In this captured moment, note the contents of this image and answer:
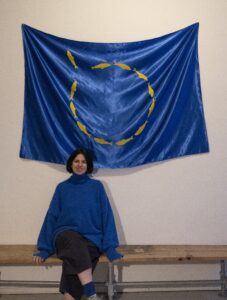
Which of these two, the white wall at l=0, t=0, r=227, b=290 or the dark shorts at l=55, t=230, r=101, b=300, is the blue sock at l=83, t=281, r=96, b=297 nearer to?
the dark shorts at l=55, t=230, r=101, b=300

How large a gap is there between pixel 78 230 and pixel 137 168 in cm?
61

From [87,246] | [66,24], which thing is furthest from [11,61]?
[87,246]

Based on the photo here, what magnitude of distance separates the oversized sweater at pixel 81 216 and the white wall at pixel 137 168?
20 cm

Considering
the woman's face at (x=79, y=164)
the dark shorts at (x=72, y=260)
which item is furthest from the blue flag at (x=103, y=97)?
the dark shorts at (x=72, y=260)

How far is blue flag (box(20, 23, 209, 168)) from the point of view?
2146 mm

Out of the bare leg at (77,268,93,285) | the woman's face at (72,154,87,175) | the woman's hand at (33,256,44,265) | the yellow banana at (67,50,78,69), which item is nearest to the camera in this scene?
the bare leg at (77,268,93,285)

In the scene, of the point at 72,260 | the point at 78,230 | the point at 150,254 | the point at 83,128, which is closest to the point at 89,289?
the point at 72,260

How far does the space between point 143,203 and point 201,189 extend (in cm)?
→ 43

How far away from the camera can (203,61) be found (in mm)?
2254

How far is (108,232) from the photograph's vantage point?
6.54ft

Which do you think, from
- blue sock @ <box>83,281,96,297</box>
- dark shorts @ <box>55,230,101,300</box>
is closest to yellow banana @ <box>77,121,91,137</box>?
dark shorts @ <box>55,230,101,300</box>

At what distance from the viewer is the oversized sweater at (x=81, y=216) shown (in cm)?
195

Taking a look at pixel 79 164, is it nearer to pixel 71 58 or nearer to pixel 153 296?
pixel 71 58

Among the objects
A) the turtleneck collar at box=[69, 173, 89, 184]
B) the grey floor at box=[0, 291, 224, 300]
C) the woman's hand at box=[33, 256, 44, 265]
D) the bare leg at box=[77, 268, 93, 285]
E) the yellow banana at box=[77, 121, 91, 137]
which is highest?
the yellow banana at box=[77, 121, 91, 137]
